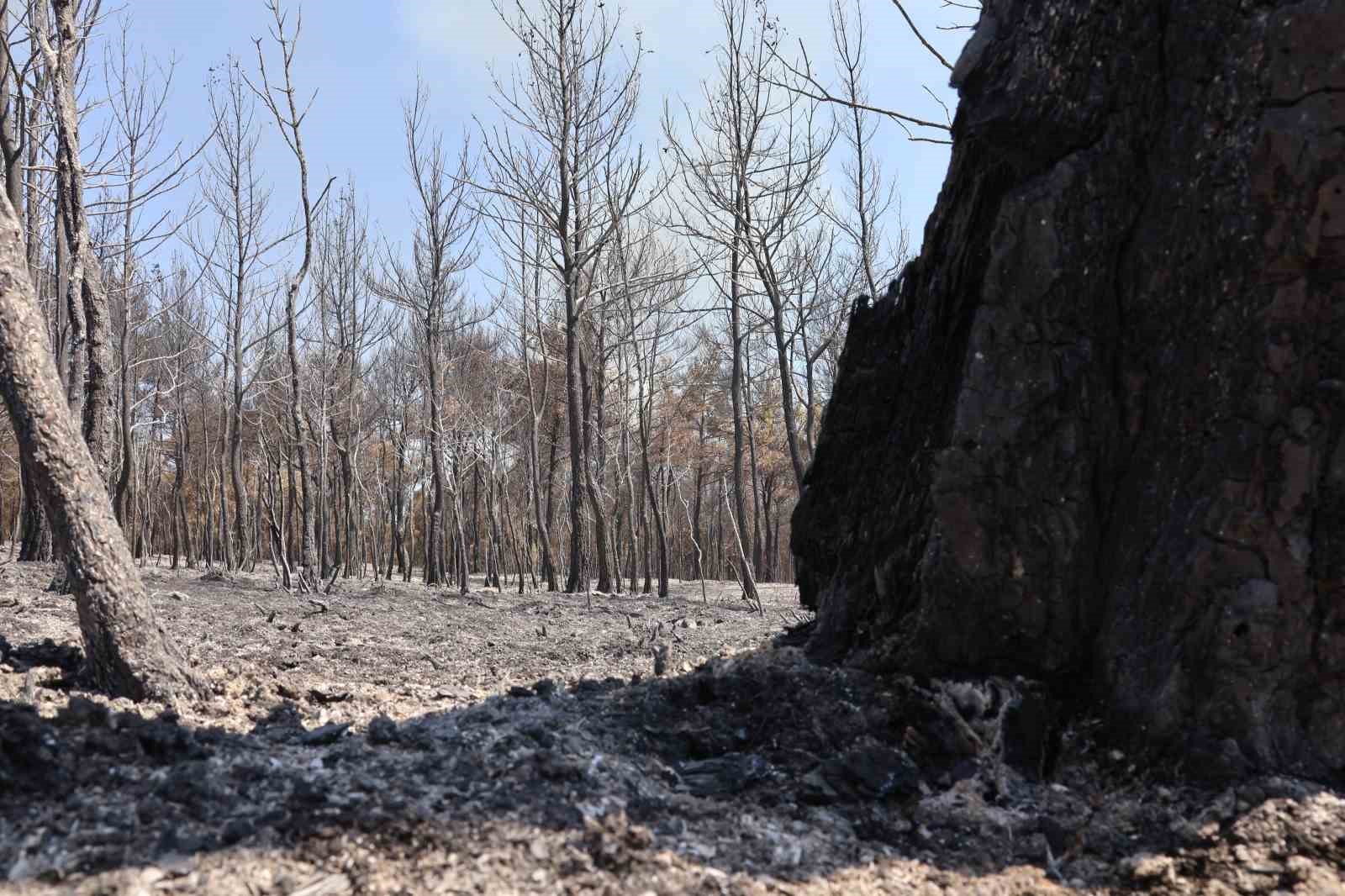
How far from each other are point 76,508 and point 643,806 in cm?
256

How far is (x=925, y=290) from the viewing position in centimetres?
380

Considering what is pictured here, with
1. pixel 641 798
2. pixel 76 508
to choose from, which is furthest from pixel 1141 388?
pixel 76 508

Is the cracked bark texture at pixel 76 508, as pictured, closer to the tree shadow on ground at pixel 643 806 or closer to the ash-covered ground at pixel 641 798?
the ash-covered ground at pixel 641 798

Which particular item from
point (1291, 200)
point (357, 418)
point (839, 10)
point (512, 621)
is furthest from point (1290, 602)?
point (357, 418)

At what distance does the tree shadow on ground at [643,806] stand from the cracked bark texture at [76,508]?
0.64m

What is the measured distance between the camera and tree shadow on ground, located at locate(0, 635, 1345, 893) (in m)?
2.15

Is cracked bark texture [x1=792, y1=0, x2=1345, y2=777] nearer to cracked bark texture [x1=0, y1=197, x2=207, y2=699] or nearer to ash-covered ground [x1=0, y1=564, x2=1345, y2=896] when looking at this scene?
ash-covered ground [x1=0, y1=564, x2=1345, y2=896]

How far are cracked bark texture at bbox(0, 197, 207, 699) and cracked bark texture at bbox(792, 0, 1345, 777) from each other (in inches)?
110

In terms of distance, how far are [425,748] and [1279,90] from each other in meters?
3.37

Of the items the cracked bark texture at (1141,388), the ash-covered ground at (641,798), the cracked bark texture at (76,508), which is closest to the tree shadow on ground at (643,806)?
the ash-covered ground at (641,798)

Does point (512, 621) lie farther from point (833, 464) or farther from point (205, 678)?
point (833, 464)

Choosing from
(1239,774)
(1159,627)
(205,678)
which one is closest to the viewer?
(1239,774)

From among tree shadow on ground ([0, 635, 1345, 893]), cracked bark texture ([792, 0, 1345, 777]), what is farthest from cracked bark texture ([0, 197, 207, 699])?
cracked bark texture ([792, 0, 1345, 777])

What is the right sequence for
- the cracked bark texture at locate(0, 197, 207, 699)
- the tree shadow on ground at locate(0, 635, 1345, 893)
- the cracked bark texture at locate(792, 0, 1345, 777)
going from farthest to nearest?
the cracked bark texture at locate(0, 197, 207, 699), the cracked bark texture at locate(792, 0, 1345, 777), the tree shadow on ground at locate(0, 635, 1345, 893)
